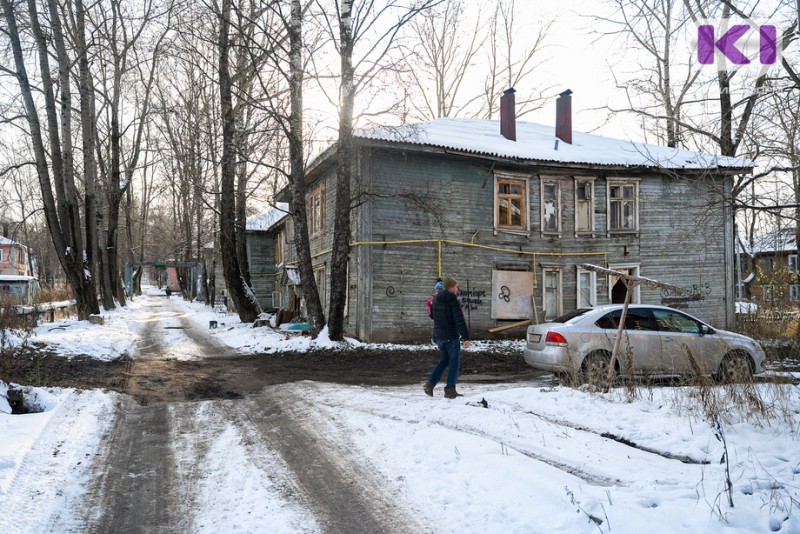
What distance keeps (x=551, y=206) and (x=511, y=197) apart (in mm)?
1637

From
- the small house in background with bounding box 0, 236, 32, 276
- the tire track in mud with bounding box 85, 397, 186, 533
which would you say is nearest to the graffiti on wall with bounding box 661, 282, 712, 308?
the tire track in mud with bounding box 85, 397, 186, 533

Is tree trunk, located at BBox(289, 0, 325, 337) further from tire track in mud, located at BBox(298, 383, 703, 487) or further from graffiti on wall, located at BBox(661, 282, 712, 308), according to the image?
graffiti on wall, located at BBox(661, 282, 712, 308)

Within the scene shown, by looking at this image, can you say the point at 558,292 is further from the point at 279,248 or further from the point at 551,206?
the point at 279,248

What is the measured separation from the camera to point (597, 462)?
4.98m

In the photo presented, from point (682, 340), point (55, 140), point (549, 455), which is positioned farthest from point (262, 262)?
point (549, 455)

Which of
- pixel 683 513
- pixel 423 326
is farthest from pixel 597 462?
pixel 423 326

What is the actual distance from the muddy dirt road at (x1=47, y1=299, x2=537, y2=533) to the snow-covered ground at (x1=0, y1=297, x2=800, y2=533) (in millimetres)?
80

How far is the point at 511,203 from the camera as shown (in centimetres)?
1831

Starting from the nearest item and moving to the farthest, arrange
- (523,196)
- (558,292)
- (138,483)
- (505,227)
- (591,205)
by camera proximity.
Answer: (138,483) → (505,227) → (523,196) → (558,292) → (591,205)

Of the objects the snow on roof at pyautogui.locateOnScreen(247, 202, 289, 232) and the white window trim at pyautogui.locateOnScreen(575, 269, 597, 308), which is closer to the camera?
the white window trim at pyautogui.locateOnScreen(575, 269, 597, 308)

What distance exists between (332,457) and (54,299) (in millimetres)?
27385

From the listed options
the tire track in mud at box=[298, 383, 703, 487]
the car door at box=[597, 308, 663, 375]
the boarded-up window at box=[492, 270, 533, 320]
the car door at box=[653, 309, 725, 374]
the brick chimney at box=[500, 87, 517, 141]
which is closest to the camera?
the tire track in mud at box=[298, 383, 703, 487]

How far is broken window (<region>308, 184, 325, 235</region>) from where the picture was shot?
1955 cm

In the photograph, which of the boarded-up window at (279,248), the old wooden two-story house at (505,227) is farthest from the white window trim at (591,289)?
the boarded-up window at (279,248)
